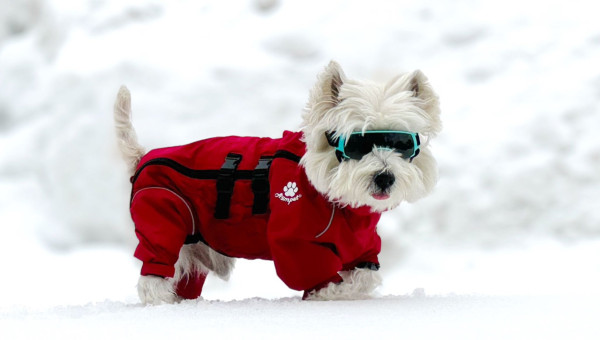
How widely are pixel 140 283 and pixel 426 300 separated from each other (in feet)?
3.59

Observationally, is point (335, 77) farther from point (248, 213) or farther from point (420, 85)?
point (248, 213)

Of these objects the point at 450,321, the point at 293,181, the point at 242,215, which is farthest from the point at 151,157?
the point at 450,321

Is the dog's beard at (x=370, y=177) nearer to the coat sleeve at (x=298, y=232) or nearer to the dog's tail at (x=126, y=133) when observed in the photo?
the coat sleeve at (x=298, y=232)

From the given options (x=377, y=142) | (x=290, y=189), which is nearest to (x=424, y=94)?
(x=377, y=142)

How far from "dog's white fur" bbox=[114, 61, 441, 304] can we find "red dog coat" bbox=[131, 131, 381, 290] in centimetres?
7

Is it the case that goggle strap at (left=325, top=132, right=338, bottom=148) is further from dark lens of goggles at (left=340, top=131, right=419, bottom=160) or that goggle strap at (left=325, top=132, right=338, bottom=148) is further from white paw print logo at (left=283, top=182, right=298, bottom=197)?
Result: white paw print logo at (left=283, top=182, right=298, bottom=197)

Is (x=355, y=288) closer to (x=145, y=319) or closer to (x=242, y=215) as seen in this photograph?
(x=242, y=215)

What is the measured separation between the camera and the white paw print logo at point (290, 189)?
9.21ft

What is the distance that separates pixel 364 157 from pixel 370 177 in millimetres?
74

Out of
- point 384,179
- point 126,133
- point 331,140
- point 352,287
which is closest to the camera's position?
point 384,179

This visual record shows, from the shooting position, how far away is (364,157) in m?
2.63

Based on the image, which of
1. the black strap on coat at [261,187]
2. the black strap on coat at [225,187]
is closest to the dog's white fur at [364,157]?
the black strap on coat at [261,187]

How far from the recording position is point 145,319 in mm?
2326

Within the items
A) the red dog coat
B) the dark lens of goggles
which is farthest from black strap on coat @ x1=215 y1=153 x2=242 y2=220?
the dark lens of goggles
